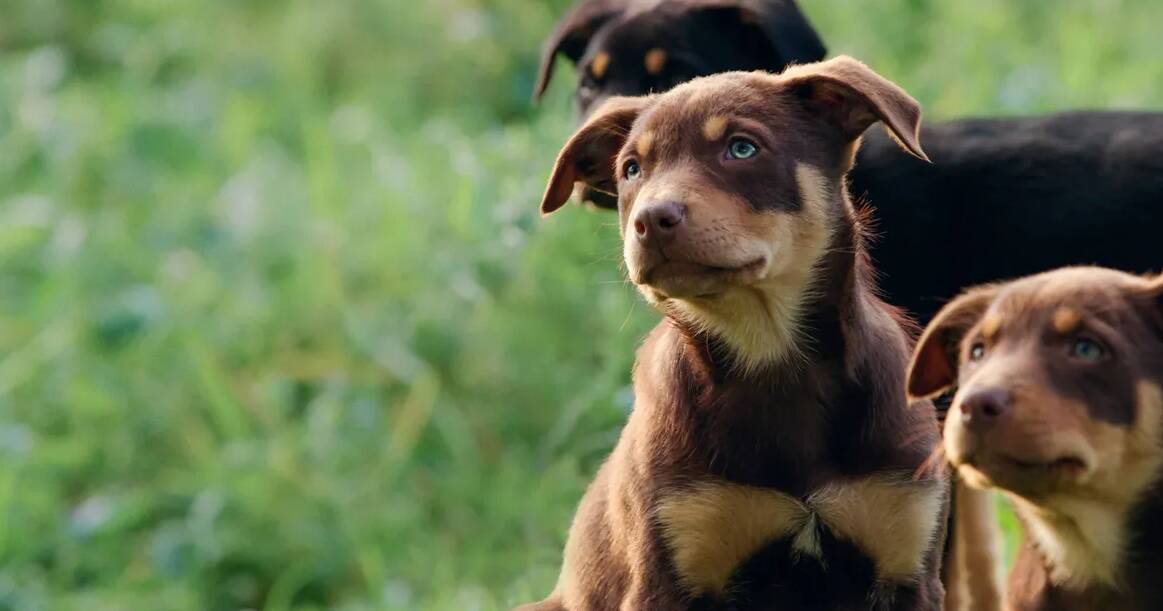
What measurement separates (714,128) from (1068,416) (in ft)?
3.46

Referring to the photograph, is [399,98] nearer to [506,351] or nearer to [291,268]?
[291,268]

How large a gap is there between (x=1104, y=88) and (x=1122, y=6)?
122 centimetres

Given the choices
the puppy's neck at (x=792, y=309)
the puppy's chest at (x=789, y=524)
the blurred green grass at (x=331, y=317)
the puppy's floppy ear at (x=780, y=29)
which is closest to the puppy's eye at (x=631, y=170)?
the puppy's neck at (x=792, y=309)

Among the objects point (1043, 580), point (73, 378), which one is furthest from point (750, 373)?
point (73, 378)

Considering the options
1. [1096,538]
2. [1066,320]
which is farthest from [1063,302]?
[1096,538]

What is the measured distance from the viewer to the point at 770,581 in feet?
15.0

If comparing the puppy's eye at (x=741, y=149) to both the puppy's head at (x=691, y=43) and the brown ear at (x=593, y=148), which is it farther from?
the puppy's head at (x=691, y=43)

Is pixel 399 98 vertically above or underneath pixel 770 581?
underneath

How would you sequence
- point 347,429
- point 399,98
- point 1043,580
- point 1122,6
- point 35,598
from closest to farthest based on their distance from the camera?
point 1043,580, point 35,598, point 347,429, point 1122,6, point 399,98

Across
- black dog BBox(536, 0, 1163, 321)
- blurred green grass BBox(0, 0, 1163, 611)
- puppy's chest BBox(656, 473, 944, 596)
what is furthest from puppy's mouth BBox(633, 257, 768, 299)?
blurred green grass BBox(0, 0, 1163, 611)

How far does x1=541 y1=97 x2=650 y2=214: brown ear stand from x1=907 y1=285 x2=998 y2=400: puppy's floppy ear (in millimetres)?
904

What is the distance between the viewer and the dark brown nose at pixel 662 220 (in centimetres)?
432

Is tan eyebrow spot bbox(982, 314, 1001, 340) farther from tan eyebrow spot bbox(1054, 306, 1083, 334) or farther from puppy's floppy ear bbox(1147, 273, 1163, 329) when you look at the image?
puppy's floppy ear bbox(1147, 273, 1163, 329)

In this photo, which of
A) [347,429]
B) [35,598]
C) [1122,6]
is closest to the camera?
[35,598]
